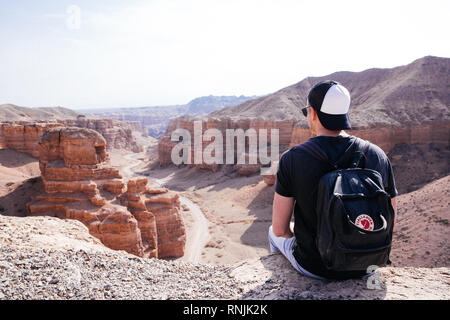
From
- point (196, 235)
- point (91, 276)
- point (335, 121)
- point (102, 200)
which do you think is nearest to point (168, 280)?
point (91, 276)

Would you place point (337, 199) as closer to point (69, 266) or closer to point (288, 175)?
point (288, 175)

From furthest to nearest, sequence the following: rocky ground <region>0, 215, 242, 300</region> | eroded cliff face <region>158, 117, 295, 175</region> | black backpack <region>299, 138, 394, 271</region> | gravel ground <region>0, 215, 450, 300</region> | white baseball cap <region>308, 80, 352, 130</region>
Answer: eroded cliff face <region>158, 117, 295, 175</region>
rocky ground <region>0, 215, 242, 300</region>
gravel ground <region>0, 215, 450, 300</region>
white baseball cap <region>308, 80, 352, 130</region>
black backpack <region>299, 138, 394, 271</region>

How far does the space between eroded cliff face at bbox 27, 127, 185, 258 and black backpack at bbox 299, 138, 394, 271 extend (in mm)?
11902

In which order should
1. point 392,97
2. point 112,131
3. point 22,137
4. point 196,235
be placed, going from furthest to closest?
point 112,131, point 392,97, point 22,137, point 196,235

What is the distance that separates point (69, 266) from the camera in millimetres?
4262

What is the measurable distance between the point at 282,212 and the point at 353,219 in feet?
2.56

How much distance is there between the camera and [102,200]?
45.0 feet

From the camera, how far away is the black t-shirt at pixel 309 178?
8.54 ft

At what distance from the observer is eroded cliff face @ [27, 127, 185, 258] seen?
502 inches

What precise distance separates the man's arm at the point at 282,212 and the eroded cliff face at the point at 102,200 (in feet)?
36.7

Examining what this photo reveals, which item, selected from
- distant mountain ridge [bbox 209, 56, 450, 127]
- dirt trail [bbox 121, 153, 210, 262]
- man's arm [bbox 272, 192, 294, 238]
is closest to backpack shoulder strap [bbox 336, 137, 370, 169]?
man's arm [bbox 272, 192, 294, 238]

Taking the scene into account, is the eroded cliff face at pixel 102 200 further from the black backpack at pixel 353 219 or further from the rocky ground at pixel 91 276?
the black backpack at pixel 353 219

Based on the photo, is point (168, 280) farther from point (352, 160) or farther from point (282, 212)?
point (352, 160)

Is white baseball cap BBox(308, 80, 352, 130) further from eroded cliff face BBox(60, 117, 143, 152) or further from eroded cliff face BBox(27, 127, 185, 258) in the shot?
eroded cliff face BBox(60, 117, 143, 152)
